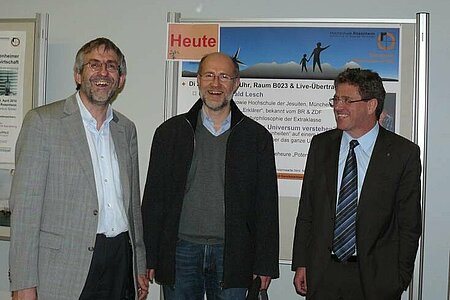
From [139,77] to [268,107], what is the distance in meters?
0.83

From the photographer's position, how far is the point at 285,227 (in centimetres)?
355

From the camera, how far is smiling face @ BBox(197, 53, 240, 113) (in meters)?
2.93

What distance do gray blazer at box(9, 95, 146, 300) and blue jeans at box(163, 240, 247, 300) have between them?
51 cm

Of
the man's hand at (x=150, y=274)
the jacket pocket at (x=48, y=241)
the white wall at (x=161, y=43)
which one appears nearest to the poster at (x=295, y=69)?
the white wall at (x=161, y=43)

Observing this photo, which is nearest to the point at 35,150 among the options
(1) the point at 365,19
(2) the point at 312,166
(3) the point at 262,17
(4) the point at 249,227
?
(4) the point at 249,227

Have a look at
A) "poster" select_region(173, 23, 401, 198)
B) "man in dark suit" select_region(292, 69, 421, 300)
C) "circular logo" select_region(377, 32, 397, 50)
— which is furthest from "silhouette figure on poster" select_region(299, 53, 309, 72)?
"man in dark suit" select_region(292, 69, 421, 300)

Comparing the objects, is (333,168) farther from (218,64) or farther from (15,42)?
(15,42)

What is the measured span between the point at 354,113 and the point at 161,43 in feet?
4.53

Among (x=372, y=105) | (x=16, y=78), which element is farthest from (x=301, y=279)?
Answer: (x=16, y=78)

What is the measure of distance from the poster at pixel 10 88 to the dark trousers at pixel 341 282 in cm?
203

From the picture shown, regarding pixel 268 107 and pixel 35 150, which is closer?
pixel 35 150

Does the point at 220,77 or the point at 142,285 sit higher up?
the point at 220,77

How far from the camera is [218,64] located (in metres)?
2.96

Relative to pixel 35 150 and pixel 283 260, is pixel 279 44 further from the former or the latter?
pixel 35 150
